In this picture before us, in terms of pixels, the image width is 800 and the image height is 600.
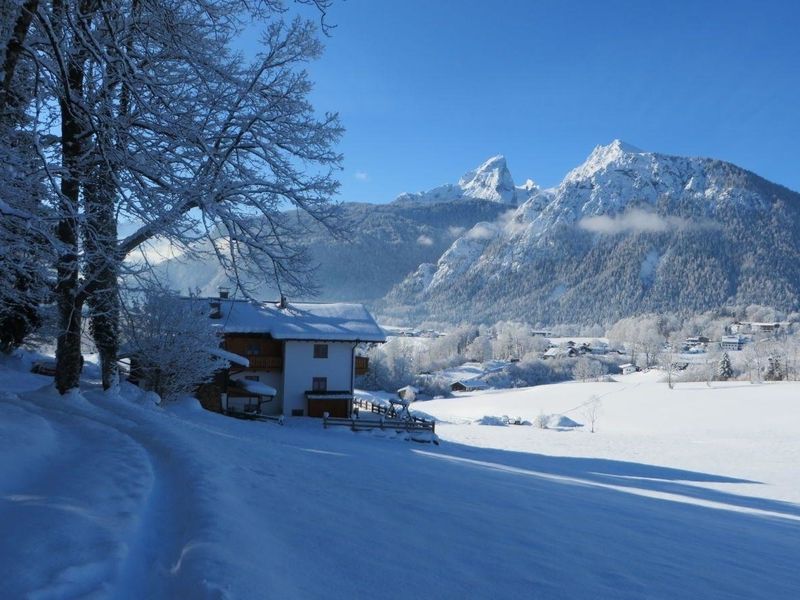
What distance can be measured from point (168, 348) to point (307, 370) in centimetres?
1134

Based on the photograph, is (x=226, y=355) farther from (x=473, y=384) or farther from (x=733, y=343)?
(x=733, y=343)

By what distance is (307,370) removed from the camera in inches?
1181

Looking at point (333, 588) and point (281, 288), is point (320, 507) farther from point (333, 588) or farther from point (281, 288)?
point (281, 288)

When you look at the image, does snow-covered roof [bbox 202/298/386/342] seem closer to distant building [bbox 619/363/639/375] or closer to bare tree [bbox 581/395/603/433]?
bare tree [bbox 581/395/603/433]

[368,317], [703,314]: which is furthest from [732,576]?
[703,314]

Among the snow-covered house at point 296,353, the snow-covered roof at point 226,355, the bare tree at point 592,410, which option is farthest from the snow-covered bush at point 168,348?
the bare tree at point 592,410

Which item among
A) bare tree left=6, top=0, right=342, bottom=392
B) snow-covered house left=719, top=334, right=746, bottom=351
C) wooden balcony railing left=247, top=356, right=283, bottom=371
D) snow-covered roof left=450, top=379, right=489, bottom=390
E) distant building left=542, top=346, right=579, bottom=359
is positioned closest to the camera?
bare tree left=6, top=0, right=342, bottom=392

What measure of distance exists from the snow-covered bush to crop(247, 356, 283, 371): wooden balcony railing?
8970 millimetres

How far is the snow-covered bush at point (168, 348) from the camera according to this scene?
62.7ft

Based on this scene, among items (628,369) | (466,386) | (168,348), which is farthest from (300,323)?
(628,369)

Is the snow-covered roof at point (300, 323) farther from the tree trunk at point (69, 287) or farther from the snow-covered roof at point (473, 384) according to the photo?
the snow-covered roof at point (473, 384)

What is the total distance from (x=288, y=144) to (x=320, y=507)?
7130 mm

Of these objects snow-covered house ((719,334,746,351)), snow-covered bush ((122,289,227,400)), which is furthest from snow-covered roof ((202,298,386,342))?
snow-covered house ((719,334,746,351))

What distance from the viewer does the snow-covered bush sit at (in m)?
19.1
